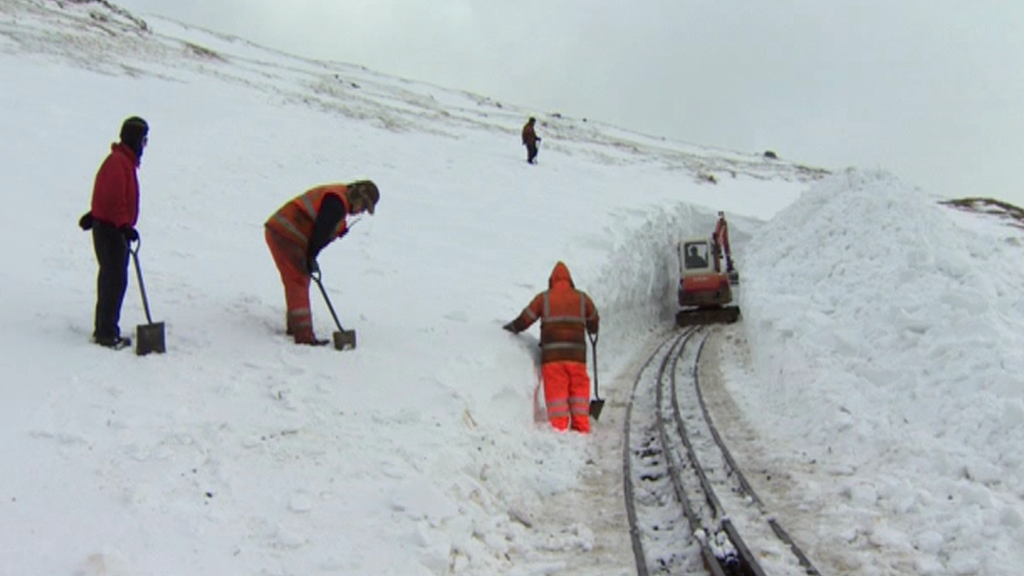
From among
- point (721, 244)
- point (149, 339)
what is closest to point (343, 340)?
point (149, 339)

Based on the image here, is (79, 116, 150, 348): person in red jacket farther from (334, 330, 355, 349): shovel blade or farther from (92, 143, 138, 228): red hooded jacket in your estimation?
(334, 330, 355, 349): shovel blade

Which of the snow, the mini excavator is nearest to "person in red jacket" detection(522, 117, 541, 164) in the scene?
the mini excavator

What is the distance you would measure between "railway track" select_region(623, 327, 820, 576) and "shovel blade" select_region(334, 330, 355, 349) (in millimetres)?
2877

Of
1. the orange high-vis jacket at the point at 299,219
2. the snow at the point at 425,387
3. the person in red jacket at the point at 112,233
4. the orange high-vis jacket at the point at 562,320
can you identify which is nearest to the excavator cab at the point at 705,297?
the snow at the point at 425,387

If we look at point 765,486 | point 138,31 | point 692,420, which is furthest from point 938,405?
point 138,31

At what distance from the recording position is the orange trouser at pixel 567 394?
9203 millimetres

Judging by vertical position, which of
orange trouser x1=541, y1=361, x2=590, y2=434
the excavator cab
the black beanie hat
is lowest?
orange trouser x1=541, y1=361, x2=590, y2=434

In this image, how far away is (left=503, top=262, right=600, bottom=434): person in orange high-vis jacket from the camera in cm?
927

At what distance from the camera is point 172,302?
816cm

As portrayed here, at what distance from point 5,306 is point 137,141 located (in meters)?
1.77

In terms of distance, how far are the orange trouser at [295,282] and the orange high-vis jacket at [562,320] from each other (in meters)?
2.88

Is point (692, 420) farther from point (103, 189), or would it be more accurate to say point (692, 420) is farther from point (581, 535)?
point (103, 189)

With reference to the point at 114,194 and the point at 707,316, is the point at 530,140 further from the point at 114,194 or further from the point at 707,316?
the point at 114,194

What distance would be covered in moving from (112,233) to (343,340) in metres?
2.25
